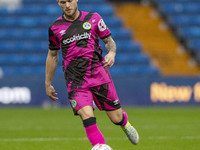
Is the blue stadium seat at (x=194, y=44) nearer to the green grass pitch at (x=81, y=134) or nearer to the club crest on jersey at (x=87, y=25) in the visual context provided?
the green grass pitch at (x=81, y=134)

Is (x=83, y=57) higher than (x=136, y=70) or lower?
higher

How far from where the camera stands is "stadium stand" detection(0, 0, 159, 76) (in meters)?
19.4

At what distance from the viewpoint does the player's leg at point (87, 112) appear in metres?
5.29

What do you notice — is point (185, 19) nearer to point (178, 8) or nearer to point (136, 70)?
point (178, 8)

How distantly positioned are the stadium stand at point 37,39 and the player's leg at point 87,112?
1316 centimetres

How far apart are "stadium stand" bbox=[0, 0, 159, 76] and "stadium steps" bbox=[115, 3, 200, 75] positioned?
738mm

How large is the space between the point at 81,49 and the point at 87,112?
2.40ft

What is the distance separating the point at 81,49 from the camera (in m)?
5.54

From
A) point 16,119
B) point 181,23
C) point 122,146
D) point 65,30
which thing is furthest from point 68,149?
point 181,23

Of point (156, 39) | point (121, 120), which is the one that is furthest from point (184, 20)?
point (121, 120)

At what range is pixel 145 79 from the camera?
16.8 meters

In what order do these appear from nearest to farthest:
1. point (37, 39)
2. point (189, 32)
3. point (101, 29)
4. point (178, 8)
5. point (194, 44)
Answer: point (101, 29) → point (37, 39) → point (194, 44) → point (189, 32) → point (178, 8)

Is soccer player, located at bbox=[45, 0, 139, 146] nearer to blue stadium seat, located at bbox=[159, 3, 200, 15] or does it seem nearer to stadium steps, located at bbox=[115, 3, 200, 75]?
stadium steps, located at bbox=[115, 3, 200, 75]

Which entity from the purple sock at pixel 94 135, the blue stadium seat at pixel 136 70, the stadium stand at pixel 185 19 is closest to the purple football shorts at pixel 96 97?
the purple sock at pixel 94 135
